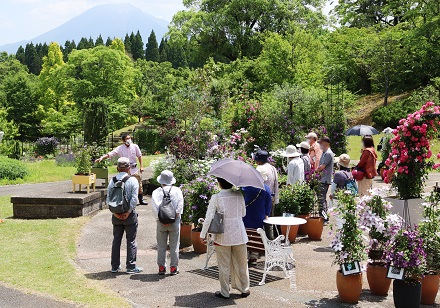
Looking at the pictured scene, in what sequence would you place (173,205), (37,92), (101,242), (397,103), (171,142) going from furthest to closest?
(37,92)
(397,103)
(171,142)
(101,242)
(173,205)

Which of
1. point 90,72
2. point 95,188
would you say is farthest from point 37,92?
point 95,188

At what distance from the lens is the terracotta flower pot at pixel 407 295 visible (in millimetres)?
6215

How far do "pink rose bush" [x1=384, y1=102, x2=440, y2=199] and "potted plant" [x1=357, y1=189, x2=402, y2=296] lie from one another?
0.77m

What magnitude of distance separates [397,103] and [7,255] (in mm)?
29200

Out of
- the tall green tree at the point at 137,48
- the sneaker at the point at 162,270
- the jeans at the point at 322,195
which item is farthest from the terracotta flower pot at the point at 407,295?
the tall green tree at the point at 137,48

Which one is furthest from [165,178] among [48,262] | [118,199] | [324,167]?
[324,167]

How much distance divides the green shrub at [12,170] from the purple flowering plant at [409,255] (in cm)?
1869

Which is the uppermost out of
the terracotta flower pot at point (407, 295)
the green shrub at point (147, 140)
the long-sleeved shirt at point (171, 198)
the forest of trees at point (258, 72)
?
the forest of trees at point (258, 72)

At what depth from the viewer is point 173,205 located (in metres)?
7.86

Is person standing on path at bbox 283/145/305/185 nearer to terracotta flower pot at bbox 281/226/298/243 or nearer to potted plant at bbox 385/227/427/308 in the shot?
terracotta flower pot at bbox 281/226/298/243

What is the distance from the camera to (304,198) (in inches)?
400

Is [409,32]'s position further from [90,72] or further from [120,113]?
[90,72]

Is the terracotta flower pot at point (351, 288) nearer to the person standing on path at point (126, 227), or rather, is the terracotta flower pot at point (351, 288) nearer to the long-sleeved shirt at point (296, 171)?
the person standing on path at point (126, 227)

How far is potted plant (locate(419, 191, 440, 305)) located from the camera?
6.63 m
